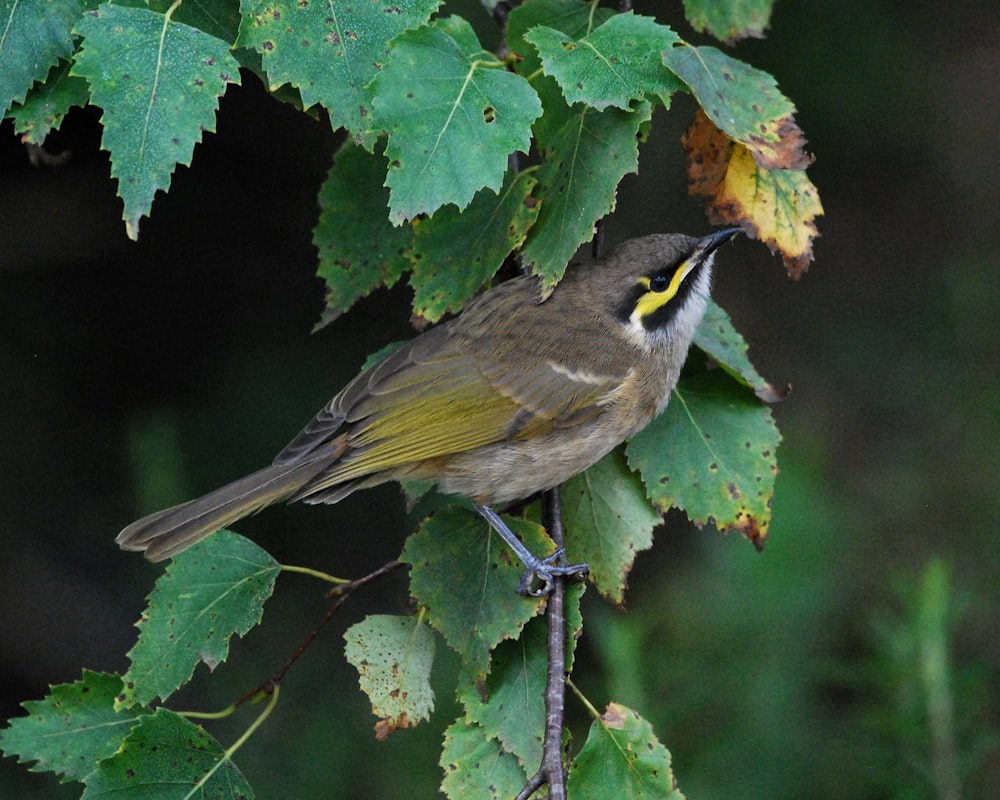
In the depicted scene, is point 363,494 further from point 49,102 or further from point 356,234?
point 49,102

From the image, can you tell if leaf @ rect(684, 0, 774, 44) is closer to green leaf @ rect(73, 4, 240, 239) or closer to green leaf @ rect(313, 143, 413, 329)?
green leaf @ rect(313, 143, 413, 329)

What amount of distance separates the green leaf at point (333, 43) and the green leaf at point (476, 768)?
132cm

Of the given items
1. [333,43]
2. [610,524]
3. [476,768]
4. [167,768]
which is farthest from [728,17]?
[167,768]

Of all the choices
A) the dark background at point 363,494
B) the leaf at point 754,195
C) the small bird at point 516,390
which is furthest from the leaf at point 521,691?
the dark background at point 363,494

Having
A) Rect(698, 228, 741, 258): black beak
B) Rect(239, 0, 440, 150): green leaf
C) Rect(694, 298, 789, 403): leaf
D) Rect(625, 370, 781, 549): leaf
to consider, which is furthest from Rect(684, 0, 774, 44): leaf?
Rect(239, 0, 440, 150): green leaf

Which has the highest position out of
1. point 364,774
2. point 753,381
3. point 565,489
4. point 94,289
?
point 753,381

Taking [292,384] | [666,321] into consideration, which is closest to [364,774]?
[292,384]

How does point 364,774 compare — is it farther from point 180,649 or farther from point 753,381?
point 753,381

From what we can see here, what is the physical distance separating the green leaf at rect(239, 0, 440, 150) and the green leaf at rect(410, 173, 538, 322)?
478 mm

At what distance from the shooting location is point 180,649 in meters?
2.76

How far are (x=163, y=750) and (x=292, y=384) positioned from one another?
273cm

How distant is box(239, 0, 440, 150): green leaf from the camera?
2395mm

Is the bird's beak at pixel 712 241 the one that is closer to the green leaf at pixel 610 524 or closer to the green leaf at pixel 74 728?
the green leaf at pixel 610 524

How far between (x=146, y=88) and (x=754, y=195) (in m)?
1.33
